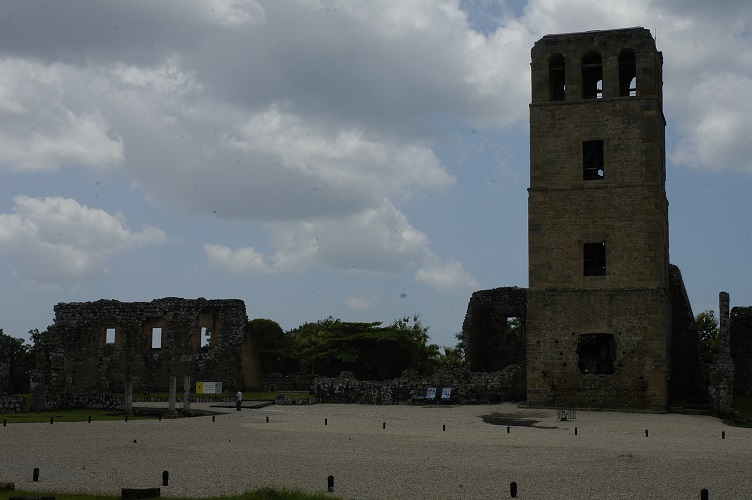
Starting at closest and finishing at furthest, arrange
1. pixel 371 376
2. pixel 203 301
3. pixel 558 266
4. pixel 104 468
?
pixel 104 468, pixel 558 266, pixel 203 301, pixel 371 376

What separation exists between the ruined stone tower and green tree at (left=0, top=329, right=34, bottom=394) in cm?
3087

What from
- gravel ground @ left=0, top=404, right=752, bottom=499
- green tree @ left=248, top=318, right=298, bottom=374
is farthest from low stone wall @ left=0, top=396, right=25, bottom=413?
green tree @ left=248, top=318, right=298, bottom=374

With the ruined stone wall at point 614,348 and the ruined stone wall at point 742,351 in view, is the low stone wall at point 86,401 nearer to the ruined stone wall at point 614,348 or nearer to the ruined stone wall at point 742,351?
the ruined stone wall at point 614,348

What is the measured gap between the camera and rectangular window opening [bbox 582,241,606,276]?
1246 inches

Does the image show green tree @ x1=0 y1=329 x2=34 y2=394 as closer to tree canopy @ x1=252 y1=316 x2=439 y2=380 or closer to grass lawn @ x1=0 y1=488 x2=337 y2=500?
tree canopy @ x1=252 y1=316 x2=439 y2=380

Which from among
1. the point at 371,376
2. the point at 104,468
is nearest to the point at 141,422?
the point at 104,468

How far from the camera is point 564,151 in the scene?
31844 mm

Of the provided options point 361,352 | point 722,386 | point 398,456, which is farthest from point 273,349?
point 398,456

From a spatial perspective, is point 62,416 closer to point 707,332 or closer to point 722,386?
point 722,386

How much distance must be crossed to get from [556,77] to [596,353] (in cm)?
1020

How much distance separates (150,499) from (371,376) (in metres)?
42.5

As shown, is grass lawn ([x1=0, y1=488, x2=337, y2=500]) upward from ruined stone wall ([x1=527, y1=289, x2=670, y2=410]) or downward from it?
downward

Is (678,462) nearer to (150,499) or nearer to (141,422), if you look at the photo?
(150,499)

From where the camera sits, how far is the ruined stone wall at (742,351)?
34719 millimetres
